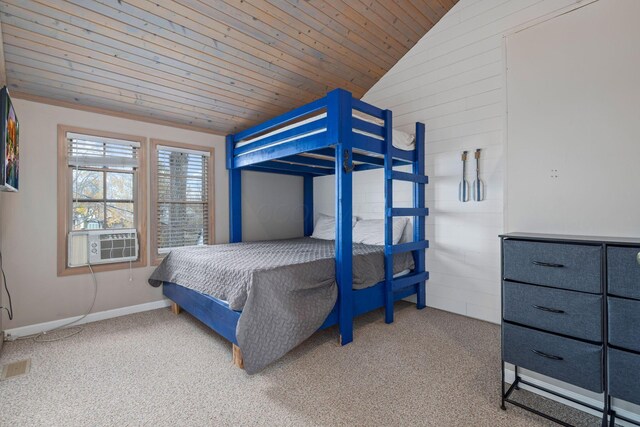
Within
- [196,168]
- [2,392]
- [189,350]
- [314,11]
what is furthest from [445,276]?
[2,392]

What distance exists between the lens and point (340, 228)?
2445mm

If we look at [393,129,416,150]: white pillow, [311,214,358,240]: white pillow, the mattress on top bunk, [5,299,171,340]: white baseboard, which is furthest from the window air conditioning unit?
[393,129,416,150]: white pillow

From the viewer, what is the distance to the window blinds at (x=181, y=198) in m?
3.48

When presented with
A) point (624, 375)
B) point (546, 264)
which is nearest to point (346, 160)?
point (546, 264)

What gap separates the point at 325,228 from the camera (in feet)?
13.9

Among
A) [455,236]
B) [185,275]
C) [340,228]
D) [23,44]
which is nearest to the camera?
[23,44]

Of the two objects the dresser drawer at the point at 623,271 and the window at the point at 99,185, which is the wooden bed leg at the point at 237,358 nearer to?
the window at the point at 99,185

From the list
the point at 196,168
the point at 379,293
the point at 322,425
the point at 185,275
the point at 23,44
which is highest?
the point at 23,44

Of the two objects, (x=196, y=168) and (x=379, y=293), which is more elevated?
(x=196, y=168)

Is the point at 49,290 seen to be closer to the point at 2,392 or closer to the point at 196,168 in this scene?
the point at 2,392

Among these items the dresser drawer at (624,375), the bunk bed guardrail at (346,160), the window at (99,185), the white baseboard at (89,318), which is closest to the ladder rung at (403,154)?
the bunk bed guardrail at (346,160)

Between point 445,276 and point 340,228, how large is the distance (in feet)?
5.07

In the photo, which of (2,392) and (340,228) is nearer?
(2,392)

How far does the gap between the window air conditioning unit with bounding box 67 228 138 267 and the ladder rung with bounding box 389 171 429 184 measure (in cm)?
277
